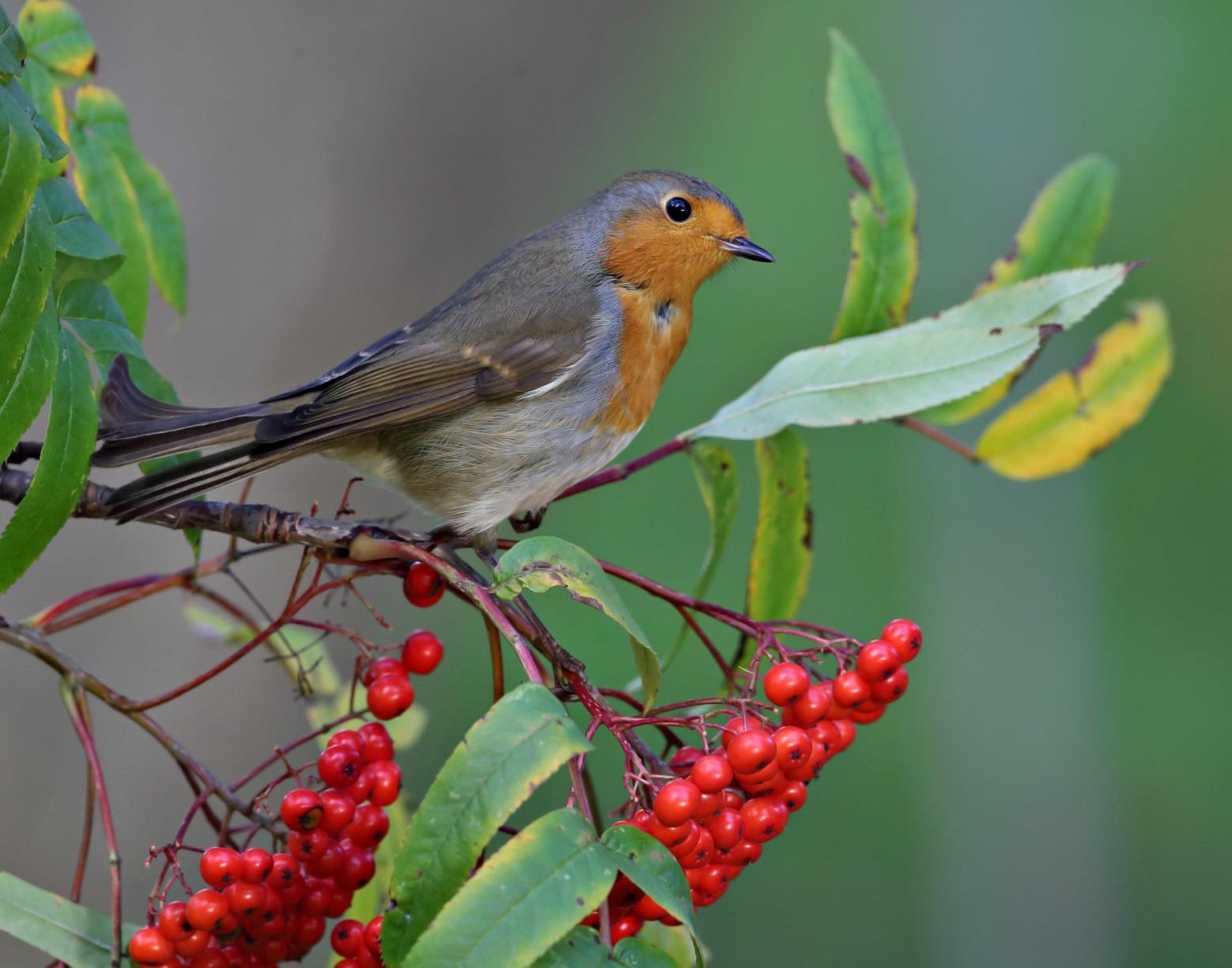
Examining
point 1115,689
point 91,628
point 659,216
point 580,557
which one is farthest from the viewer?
point 1115,689

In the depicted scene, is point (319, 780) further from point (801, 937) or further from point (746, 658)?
point (801, 937)

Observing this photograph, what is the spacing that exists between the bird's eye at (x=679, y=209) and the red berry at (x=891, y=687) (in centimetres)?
126

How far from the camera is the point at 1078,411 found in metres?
2.07

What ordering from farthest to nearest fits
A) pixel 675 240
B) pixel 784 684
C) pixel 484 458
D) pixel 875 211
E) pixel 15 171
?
pixel 675 240 → pixel 484 458 → pixel 875 211 → pixel 784 684 → pixel 15 171

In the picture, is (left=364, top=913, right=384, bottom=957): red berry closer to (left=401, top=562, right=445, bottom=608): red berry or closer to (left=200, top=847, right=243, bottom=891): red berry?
(left=200, top=847, right=243, bottom=891): red berry

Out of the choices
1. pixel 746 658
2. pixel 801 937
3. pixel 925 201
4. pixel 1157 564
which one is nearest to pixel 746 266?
pixel 925 201

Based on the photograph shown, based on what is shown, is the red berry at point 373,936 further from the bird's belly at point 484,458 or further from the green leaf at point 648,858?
the bird's belly at point 484,458

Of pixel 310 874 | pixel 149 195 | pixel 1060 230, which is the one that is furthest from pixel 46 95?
pixel 1060 230

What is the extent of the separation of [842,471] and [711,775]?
5304 mm

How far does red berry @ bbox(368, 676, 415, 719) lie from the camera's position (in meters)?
1.61

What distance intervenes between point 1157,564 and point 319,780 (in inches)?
218

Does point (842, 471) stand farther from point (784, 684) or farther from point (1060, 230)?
Answer: point (784, 684)

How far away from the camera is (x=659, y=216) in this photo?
8.45 ft

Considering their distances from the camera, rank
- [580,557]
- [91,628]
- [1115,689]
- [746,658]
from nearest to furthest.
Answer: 1. [580,557]
2. [746,658]
3. [91,628]
4. [1115,689]
